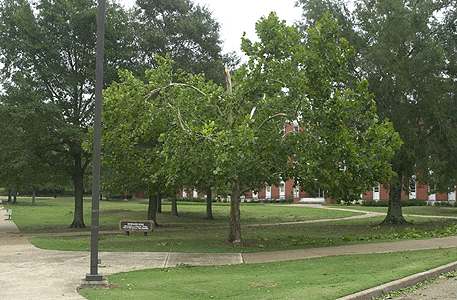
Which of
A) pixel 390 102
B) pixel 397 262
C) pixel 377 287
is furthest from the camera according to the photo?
pixel 390 102

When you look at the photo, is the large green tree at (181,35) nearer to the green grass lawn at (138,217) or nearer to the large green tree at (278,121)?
the green grass lawn at (138,217)

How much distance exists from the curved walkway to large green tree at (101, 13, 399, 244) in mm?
2348

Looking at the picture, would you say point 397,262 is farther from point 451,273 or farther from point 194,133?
point 194,133

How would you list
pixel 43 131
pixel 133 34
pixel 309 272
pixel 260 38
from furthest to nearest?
pixel 133 34 → pixel 43 131 → pixel 260 38 → pixel 309 272

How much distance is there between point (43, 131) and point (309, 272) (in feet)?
58.5

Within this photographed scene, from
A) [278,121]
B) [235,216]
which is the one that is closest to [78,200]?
[235,216]

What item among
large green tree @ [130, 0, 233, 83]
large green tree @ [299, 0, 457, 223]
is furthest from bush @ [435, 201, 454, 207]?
large green tree @ [130, 0, 233, 83]

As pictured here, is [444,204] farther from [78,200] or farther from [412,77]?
[78,200]

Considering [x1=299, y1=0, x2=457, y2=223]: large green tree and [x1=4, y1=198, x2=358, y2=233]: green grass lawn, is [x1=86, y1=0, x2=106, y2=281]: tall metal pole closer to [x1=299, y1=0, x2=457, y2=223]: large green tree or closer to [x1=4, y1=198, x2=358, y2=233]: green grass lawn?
[x1=4, y1=198, x2=358, y2=233]: green grass lawn

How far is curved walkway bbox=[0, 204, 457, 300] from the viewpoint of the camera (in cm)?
886

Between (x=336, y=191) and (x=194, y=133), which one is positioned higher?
(x=194, y=133)

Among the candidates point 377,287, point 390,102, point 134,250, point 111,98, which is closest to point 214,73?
point 390,102

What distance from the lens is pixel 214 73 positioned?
29547 mm

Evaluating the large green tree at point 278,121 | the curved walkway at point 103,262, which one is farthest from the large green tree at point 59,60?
the large green tree at point 278,121
